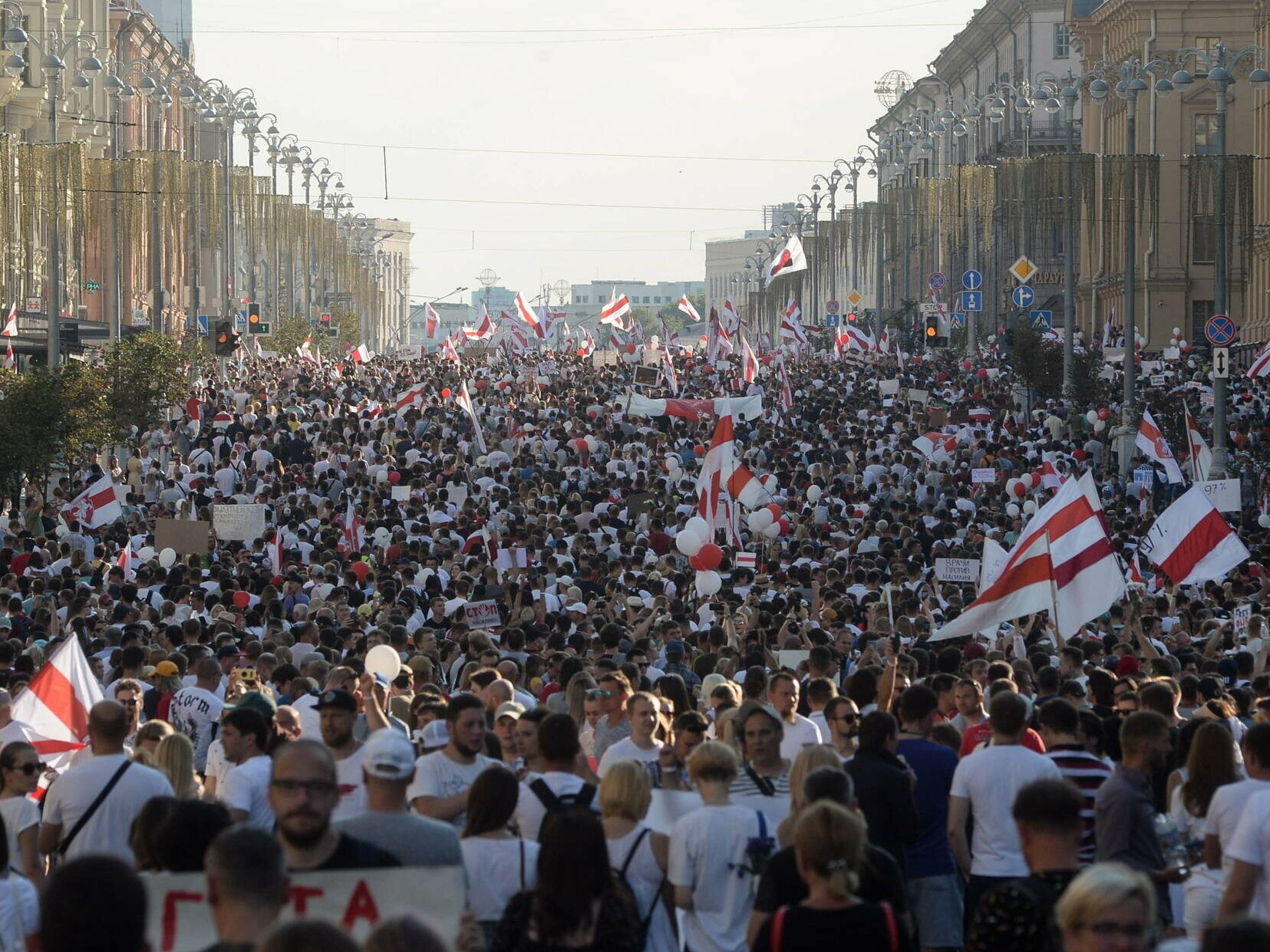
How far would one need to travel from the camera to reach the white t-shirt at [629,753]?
8.24 metres

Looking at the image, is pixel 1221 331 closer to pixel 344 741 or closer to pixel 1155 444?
pixel 1155 444

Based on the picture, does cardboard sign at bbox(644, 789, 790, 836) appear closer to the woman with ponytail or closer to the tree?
the woman with ponytail

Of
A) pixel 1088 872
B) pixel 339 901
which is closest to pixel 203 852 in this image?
pixel 339 901

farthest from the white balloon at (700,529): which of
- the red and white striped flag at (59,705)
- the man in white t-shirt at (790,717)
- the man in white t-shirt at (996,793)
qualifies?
the man in white t-shirt at (996,793)

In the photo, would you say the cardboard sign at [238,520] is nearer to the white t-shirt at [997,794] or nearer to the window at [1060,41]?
the white t-shirt at [997,794]

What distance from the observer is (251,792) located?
25.0ft

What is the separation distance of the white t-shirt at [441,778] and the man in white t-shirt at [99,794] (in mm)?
867

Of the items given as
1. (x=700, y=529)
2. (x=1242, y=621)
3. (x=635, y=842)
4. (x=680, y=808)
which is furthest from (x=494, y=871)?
(x=700, y=529)

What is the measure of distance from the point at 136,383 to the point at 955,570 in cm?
1856

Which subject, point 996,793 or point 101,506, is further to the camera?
point 101,506

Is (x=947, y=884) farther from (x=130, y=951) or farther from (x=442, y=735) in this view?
(x=130, y=951)

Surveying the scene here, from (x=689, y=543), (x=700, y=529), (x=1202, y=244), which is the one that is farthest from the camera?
(x=1202, y=244)

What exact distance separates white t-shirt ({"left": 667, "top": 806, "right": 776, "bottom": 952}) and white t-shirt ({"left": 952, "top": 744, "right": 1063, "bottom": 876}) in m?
1.26

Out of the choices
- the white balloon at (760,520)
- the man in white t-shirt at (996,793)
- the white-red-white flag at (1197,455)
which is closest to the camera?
the man in white t-shirt at (996,793)
